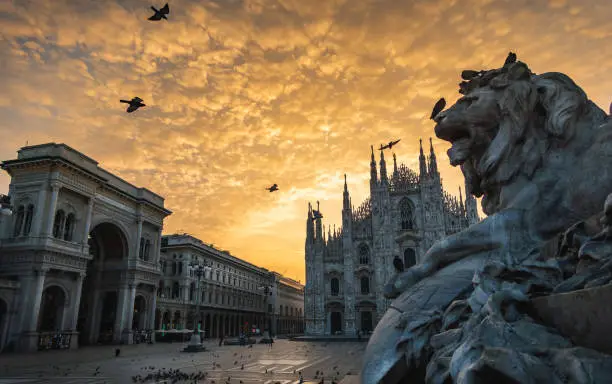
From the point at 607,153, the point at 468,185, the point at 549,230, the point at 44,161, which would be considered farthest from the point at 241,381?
the point at 44,161

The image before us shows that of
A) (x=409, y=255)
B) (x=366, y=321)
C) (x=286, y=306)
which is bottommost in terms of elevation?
(x=366, y=321)

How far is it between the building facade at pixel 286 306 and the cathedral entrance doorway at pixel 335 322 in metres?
24.3

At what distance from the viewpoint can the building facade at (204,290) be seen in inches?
1613

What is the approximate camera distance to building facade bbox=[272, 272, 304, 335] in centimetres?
6994

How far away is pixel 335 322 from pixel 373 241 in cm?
1033

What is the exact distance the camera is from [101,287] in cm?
3053

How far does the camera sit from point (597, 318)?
1.91m

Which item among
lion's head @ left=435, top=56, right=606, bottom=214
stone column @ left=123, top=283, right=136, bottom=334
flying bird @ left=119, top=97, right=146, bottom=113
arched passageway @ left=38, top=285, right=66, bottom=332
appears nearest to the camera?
lion's head @ left=435, top=56, right=606, bottom=214

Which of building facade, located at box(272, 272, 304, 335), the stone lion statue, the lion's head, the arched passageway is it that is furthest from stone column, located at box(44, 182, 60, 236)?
building facade, located at box(272, 272, 304, 335)

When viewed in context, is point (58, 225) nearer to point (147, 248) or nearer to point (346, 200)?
point (147, 248)

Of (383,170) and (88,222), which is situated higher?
(383,170)

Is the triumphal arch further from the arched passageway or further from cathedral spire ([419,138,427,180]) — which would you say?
cathedral spire ([419,138,427,180])

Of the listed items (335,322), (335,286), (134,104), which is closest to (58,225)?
(134,104)

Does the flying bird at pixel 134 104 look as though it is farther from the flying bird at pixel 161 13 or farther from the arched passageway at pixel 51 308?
the arched passageway at pixel 51 308
